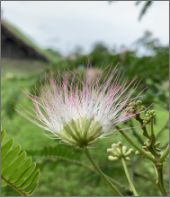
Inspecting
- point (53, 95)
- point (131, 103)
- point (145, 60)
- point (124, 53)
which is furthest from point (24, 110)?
point (124, 53)

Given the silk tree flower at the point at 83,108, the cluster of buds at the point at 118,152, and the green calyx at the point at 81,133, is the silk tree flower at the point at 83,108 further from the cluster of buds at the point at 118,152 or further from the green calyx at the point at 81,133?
the cluster of buds at the point at 118,152

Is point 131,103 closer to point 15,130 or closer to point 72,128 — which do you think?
point 72,128

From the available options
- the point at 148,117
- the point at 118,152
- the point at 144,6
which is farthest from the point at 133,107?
the point at 144,6

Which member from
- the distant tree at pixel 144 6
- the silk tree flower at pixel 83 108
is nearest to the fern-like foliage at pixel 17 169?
the silk tree flower at pixel 83 108

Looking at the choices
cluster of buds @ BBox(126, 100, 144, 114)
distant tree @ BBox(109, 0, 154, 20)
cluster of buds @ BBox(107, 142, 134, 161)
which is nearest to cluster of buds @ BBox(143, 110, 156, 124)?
cluster of buds @ BBox(126, 100, 144, 114)

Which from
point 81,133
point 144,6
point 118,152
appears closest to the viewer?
point 81,133

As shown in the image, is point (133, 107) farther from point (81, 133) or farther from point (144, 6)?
point (144, 6)

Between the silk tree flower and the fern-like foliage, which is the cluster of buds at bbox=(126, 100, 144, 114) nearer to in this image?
the silk tree flower
